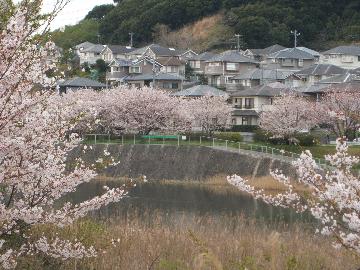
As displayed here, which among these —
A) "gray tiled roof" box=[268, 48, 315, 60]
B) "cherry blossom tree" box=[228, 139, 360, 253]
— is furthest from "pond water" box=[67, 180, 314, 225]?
"gray tiled roof" box=[268, 48, 315, 60]

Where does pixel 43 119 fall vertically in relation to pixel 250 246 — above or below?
above

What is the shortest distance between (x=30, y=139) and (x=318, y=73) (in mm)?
49120

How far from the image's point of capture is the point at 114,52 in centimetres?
7106

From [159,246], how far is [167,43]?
70951 millimetres

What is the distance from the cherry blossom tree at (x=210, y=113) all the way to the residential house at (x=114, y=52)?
99.3 ft

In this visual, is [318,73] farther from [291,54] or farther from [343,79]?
[291,54]

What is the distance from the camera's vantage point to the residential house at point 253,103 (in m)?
45.3

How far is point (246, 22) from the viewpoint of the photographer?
69.1 m

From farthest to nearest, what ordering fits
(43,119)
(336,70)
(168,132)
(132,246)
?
(336,70) → (168,132) → (132,246) → (43,119)

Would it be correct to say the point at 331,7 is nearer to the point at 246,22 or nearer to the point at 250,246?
the point at 246,22

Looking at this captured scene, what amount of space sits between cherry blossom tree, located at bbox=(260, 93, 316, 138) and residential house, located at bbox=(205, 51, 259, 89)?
20487mm

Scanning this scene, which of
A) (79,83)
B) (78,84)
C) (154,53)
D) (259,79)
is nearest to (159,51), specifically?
(154,53)

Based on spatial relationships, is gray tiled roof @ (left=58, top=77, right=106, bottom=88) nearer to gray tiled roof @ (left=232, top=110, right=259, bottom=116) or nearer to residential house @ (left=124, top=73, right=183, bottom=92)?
residential house @ (left=124, top=73, right=183, bottom=92)

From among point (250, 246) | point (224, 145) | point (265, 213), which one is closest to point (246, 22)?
point (224, 145)
